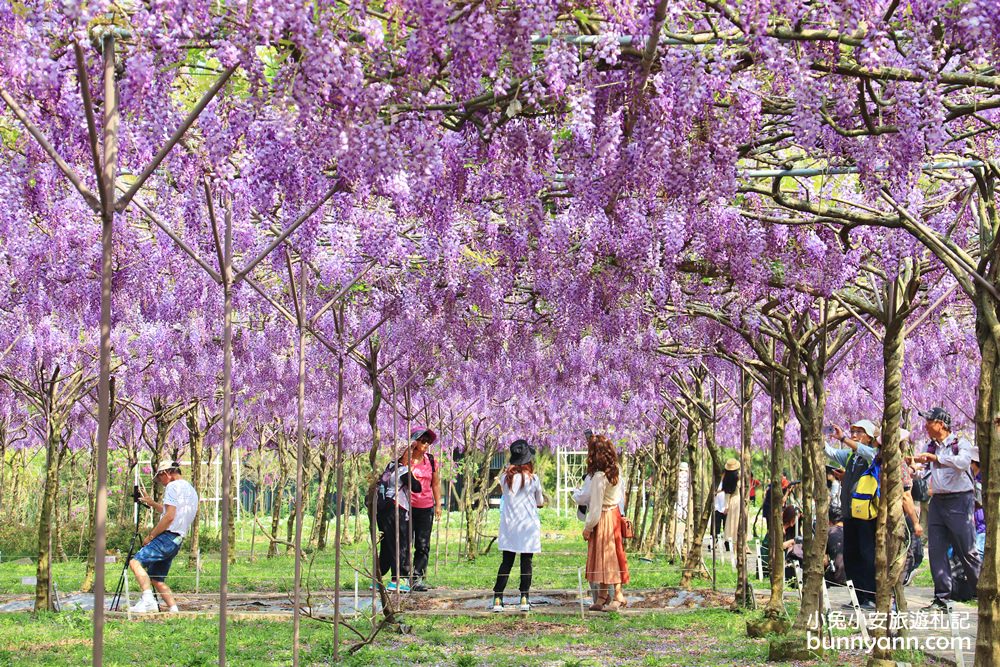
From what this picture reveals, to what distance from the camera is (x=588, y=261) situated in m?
7.97

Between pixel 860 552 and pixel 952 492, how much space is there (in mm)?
1129

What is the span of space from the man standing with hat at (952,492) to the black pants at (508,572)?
335 centimetres

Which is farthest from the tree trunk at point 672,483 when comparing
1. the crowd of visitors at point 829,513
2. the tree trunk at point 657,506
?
the crowd of visitors at point 829,513

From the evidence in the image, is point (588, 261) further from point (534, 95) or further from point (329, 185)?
point (534, 95)

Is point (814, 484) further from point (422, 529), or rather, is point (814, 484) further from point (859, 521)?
point (422, 529)

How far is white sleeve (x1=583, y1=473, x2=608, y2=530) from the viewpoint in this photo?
9688mm

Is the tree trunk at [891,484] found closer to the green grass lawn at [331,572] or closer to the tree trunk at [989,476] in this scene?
the tree trunk at [989,476]

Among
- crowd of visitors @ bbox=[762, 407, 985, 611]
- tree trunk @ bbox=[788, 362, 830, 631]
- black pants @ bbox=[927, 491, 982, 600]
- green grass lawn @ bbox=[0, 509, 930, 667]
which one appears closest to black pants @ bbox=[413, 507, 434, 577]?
green grass lawn @ bbox=[0, 509, 930, 667]

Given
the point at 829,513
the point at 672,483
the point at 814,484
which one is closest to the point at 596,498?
the point at 829,513

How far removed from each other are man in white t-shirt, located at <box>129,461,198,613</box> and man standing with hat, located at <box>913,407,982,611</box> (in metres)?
5.76

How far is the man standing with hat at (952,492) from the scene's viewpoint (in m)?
8.39

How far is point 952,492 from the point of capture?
8.48m

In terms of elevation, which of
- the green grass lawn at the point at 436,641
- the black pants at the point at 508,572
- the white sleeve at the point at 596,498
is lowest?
the green grass lawn at the point at 436,641

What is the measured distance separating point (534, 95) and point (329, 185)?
2.03 meters
